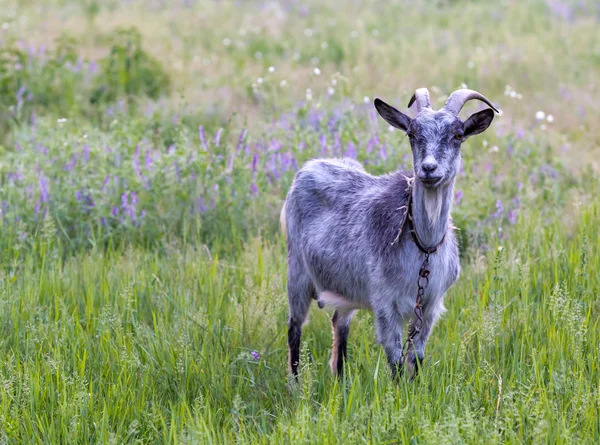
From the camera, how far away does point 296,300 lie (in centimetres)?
585

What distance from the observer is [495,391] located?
4.83 meters

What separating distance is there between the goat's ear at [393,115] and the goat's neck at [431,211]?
33 cm

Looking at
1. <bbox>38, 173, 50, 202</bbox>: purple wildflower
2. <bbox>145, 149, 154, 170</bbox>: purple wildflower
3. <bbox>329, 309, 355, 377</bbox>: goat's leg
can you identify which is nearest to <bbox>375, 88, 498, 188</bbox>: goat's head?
<bbox>329, 309, 355, 377</bbox>: goat's leg

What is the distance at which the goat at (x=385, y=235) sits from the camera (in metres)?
4.83

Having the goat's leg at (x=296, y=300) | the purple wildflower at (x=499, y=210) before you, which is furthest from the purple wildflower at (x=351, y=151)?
the goat's leg at (x=296, y=300)

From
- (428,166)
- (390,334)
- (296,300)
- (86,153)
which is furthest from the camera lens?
(86,153)

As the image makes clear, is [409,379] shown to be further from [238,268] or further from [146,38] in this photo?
[146,38]

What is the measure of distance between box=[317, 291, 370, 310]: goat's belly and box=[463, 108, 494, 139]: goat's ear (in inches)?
51.2

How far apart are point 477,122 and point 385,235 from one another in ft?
2.86

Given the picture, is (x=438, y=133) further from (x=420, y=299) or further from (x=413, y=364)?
(x=413, y=364)

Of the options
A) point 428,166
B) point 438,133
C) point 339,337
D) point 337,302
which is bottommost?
point 339,337

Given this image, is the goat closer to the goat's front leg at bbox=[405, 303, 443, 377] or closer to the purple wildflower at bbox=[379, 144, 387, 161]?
the goat's front leg at bbox=[405, 303, 443, 377]

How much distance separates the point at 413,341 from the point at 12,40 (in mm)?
8606

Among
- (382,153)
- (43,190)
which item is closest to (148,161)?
(43,190)
